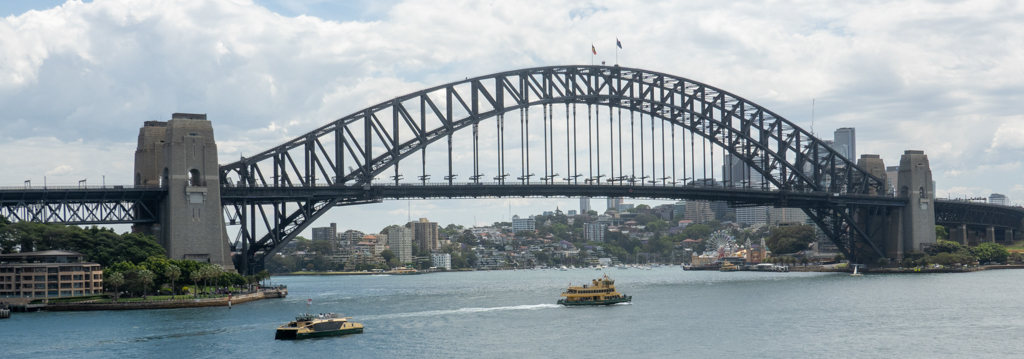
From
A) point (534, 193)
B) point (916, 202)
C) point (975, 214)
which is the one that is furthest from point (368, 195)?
point (975, 214)

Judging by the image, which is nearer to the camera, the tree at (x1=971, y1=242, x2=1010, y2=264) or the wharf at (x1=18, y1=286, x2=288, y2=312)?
the wharf at (x1=18, y1=286, x2=288, y2=312)

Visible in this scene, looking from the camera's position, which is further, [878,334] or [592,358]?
[878,334]

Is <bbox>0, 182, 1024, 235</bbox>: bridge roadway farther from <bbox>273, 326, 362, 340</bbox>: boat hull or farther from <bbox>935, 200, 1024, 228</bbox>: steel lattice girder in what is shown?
<bbox>273, 326, 362, 340</bbox>: boat hull

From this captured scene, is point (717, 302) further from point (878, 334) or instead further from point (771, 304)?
point (878, 334)

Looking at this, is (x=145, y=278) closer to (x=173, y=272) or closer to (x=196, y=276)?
(x=173, y=272)

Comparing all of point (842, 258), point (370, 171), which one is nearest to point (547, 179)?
point (370, 171)

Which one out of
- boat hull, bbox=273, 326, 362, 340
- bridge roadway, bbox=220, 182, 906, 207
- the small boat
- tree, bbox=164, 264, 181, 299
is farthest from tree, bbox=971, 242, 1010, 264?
boat hull, bbox=273, 326, 362, 340
